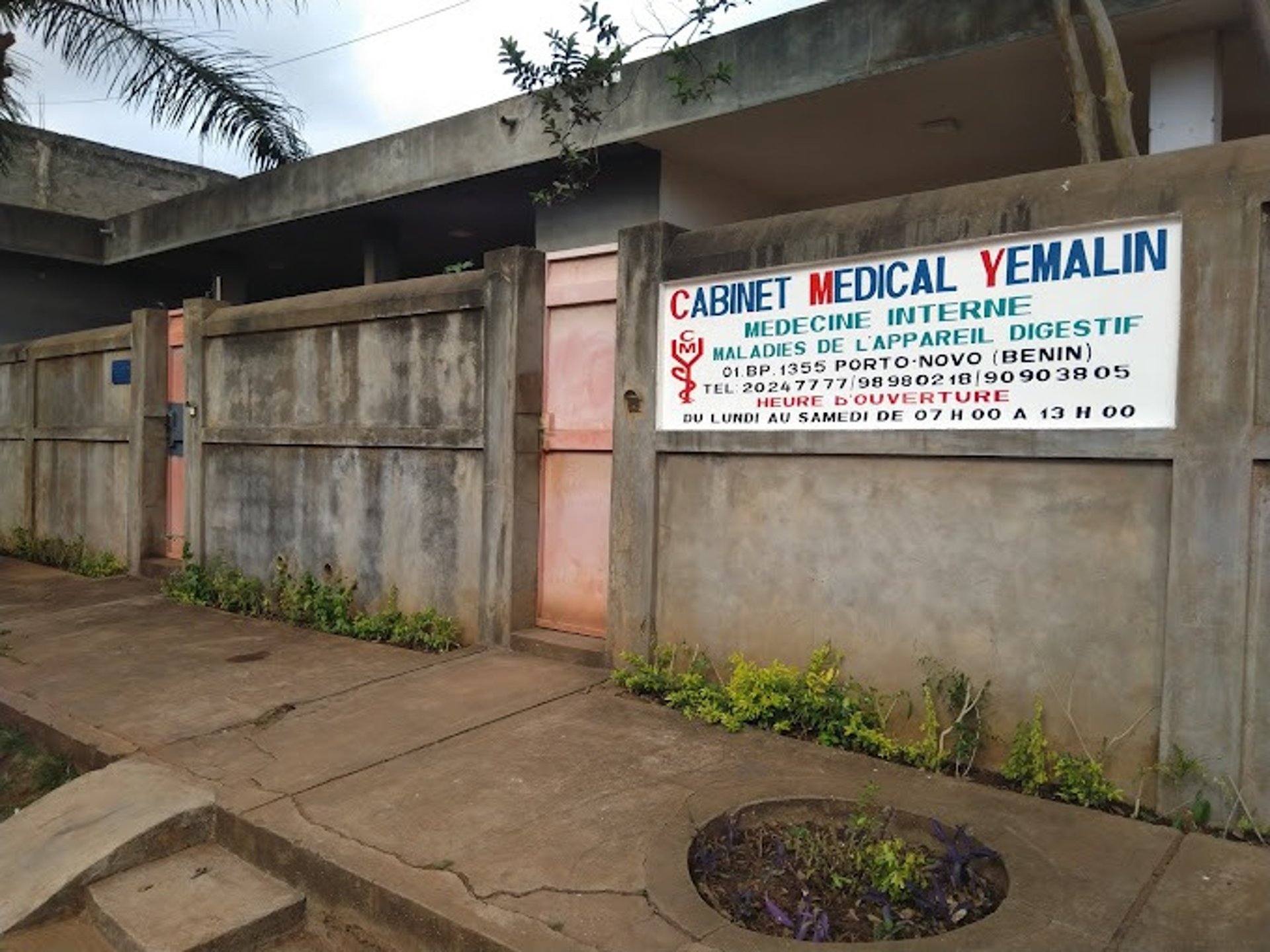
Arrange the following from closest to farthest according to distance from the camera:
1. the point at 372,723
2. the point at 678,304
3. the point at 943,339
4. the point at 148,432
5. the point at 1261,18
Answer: the point at 943,339 < the point at 1261,18 < the point at 372,723 < the point at 678,304 < the point at 148,432

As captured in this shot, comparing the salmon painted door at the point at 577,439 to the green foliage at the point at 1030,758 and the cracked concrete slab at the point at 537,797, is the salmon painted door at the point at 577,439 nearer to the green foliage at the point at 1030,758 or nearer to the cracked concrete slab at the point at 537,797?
the cracked concrete slab at the point at 537,797

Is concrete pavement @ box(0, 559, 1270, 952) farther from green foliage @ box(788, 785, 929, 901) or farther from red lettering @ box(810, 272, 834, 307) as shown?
red lettering @ box(810, 272, 834, 307)

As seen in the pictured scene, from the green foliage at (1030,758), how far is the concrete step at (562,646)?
2257mm

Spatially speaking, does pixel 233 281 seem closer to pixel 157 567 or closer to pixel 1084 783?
pixel 157 567

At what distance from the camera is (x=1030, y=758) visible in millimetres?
3674

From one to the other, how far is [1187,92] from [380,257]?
7.60 metres

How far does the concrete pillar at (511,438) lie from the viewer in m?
5.74

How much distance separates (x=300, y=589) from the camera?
703cm

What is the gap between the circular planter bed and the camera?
2.85m

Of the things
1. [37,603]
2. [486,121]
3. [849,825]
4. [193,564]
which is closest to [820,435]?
[849,825]

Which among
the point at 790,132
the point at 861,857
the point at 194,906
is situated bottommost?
the point at 194,906

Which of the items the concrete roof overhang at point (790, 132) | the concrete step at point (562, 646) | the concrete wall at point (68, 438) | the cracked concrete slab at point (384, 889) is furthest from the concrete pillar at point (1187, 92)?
the concrete wall at point (68, 438)

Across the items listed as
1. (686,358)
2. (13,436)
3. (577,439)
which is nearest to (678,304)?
(686,358)

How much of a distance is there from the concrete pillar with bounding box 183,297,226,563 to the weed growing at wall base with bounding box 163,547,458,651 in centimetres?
17
